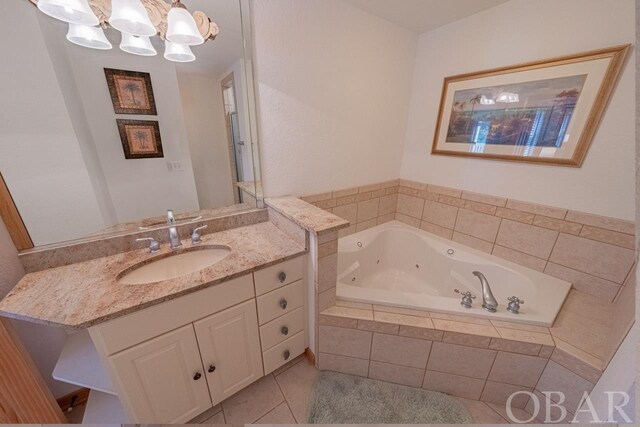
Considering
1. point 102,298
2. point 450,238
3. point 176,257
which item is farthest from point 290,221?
point 450,238

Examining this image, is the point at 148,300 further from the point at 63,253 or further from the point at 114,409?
the point at 114,409

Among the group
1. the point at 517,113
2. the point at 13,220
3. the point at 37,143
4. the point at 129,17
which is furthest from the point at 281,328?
the point at 517,113

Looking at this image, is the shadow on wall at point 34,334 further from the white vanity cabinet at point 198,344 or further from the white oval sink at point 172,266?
the white oval sink at point 172,266

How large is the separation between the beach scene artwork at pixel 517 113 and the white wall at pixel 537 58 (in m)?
0.14

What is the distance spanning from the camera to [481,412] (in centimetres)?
115

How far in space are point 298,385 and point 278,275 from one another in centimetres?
72

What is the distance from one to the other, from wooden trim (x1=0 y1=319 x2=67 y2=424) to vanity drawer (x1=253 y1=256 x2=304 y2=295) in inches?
32.8

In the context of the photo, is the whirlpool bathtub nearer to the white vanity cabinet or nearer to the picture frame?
the white vanity cabinet

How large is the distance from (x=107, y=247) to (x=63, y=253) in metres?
0.14

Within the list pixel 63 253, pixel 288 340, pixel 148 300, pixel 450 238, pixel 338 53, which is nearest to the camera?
pixel 148 300

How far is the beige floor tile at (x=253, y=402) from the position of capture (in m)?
1.14

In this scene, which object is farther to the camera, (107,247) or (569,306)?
(569,306)

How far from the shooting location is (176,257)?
1141 millimetres

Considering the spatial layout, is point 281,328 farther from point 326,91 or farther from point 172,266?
point 326,91
